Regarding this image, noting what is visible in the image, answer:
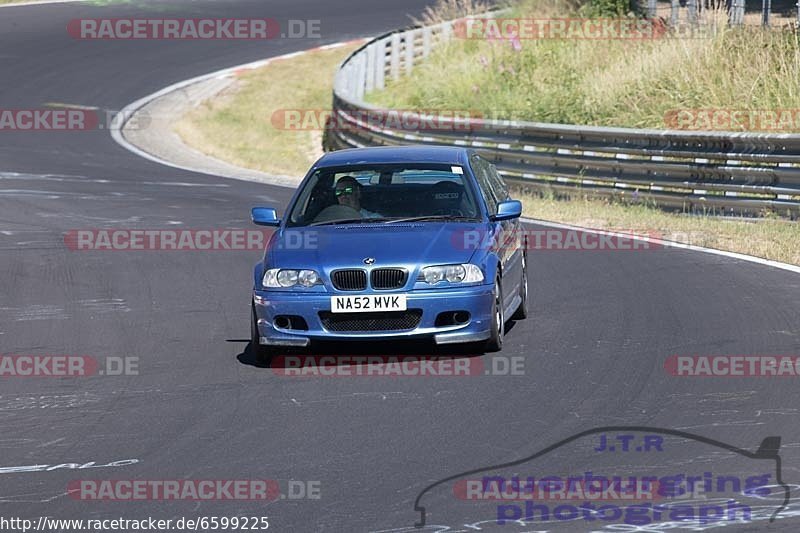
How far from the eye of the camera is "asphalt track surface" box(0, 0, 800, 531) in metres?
6.90

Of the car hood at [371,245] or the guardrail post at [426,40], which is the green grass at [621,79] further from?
the car hood at [371,245]

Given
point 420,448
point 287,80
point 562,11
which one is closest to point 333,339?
point 420,448

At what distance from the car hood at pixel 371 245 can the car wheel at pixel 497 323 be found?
0.33 metres

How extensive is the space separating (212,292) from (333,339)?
3659 millimetres

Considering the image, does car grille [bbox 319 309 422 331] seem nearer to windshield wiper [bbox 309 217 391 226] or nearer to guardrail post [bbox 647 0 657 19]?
windshield wiper [bbox 309 217 391 226]

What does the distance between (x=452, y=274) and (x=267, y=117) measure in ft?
81.8

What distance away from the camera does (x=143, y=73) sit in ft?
127

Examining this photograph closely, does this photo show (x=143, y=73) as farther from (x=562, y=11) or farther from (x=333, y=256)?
(x=333, y=256)

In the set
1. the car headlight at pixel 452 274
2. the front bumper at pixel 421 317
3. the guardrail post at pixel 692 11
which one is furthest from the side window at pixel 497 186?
the guardrail post at pixel 692 11

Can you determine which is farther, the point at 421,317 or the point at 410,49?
→ the point at 410,49

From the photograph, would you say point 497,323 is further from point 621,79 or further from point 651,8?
point 651,8

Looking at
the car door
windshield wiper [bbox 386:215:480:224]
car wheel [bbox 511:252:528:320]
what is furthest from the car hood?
car wheel [bbox 511:252:528:320]

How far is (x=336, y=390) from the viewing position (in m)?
8.93

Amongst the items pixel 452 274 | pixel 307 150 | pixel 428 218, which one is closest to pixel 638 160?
pixel 428 218
